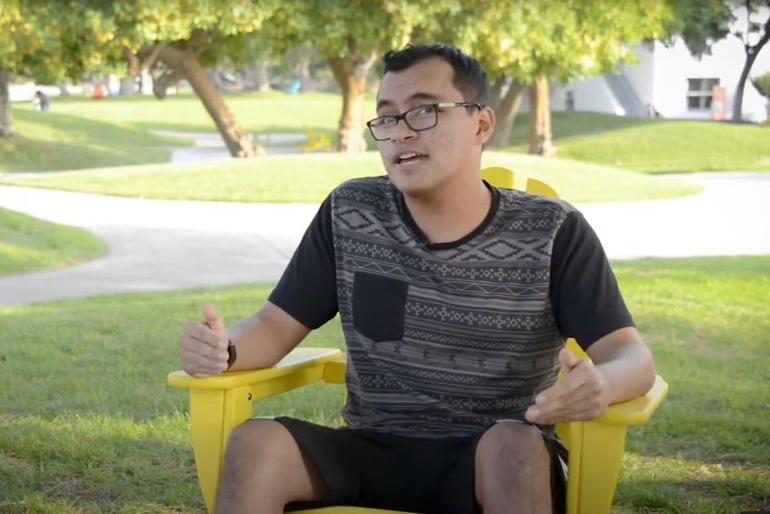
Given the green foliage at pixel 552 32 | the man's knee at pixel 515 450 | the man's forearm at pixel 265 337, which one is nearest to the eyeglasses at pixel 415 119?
the man's forearm at pixel 265 337

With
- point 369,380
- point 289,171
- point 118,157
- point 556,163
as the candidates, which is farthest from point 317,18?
point 369,380

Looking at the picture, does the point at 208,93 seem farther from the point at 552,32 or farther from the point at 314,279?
the point at 314,279

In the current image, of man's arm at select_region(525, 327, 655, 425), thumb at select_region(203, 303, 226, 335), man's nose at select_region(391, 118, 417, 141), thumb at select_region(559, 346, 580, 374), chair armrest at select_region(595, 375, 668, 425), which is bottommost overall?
chair armrest at select_region(595, 375, 668, 425)

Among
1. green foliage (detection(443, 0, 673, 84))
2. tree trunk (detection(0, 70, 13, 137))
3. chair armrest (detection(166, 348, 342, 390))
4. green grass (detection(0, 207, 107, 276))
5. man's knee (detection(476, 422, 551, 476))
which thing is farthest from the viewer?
tree trunk (detection(0, 70, 13, 137))

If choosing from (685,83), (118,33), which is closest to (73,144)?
(118,33)

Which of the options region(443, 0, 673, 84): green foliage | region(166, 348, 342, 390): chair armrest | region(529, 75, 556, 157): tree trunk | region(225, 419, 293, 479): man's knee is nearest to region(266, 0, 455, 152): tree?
region(443, 0, 673, 84): green foliage

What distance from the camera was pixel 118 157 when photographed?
31.1 m

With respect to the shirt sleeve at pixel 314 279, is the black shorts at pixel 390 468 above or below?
below

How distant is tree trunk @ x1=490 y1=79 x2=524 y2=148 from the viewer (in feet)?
96.9

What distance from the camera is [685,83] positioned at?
28.5m

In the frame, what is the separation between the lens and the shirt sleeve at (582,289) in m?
2.93

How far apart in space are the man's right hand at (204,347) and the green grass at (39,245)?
913 cm

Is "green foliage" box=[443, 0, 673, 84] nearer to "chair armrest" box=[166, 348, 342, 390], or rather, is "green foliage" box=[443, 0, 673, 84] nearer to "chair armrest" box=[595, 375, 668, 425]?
"chair armrest" box=[166, 348, 342, 390]

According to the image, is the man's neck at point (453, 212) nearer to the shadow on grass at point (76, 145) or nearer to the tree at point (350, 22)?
the tree at point (350, 22)
